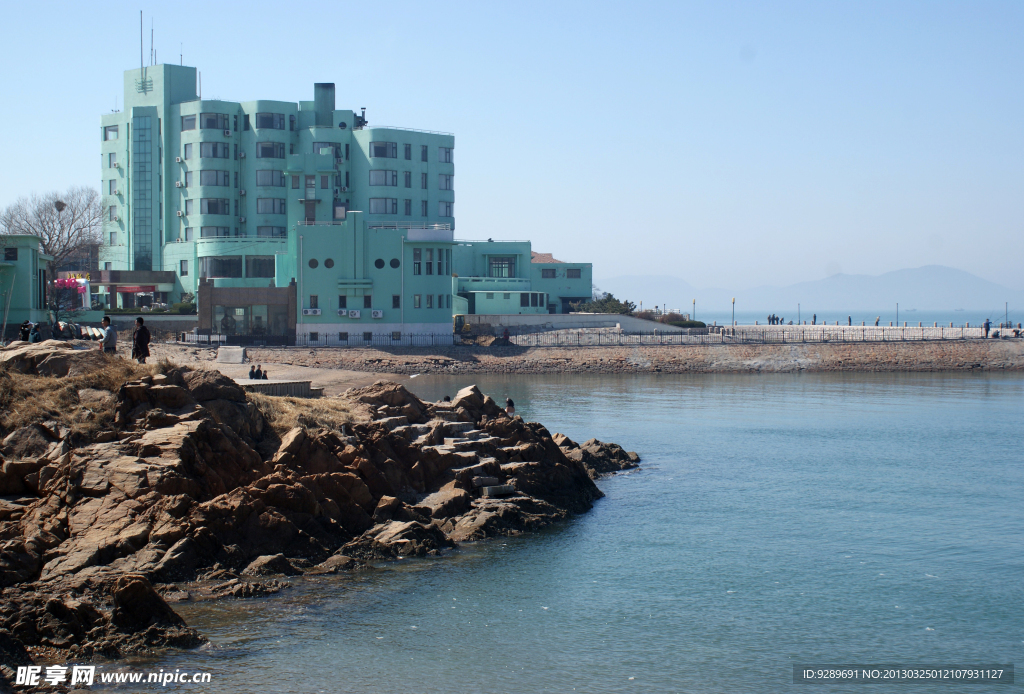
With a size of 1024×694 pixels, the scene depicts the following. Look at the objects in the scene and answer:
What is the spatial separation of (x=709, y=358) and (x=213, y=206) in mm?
47242

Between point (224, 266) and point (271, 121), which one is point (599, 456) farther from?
point (271, 121)

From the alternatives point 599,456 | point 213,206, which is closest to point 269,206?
point 213,206

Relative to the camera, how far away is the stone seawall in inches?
2790

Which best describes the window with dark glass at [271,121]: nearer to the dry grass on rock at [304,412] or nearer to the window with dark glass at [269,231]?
the window with dark glass at [269,231]

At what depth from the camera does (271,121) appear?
89.8 meters

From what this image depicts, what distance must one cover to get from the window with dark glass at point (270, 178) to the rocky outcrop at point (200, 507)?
6807 centimetres

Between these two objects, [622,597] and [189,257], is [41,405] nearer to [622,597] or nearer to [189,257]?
[622,597]

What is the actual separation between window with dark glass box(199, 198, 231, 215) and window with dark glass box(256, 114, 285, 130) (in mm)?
7674

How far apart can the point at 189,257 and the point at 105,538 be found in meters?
75.1

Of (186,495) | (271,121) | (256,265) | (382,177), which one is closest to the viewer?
(186,495)

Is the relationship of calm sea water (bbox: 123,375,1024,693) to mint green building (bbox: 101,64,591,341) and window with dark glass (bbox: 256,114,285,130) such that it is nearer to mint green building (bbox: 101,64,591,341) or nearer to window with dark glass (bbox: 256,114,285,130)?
mint green building (bbox: 101,64,591,341)

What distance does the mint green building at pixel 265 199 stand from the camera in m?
84.2

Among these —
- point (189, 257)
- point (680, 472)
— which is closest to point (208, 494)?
point (680, 472)

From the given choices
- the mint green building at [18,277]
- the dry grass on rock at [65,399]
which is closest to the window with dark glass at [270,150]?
the mint green building at [18,277]
